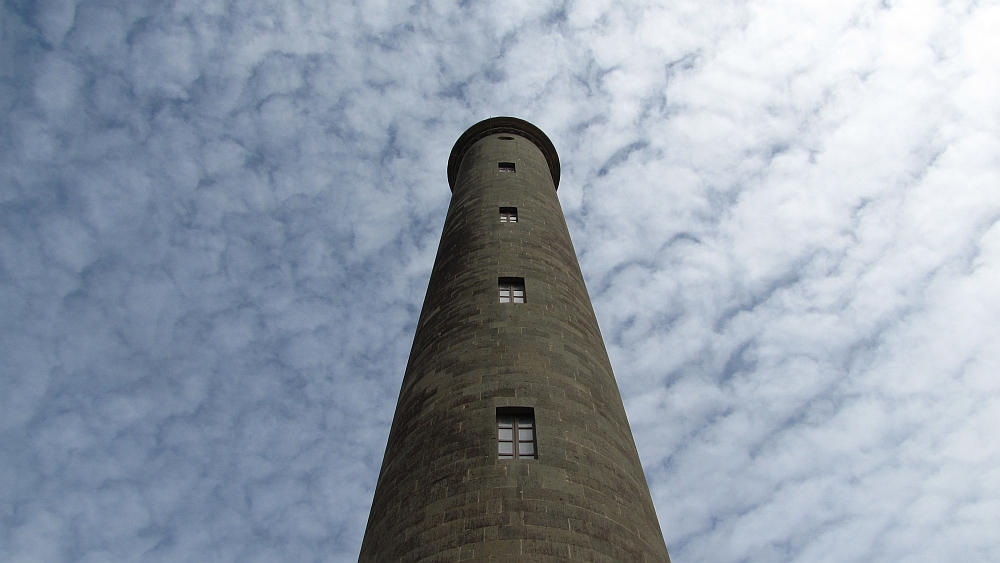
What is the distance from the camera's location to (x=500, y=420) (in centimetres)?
1600

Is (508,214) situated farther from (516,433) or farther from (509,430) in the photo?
(516,433)

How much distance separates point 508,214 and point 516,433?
36.4ft

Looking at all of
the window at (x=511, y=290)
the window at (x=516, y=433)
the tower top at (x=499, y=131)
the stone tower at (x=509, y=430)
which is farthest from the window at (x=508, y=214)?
the window at (x=516, y=433)

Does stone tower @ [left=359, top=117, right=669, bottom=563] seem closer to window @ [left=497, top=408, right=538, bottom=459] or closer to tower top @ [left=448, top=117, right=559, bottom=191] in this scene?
window @ [left=497, top=408, right=538, bottom=459]

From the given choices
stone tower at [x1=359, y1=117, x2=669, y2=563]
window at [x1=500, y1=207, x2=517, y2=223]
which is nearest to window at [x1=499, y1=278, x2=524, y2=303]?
stone tower at [x1=359, y1=117, x2=669, y2=563]

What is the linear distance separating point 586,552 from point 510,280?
30.4ft

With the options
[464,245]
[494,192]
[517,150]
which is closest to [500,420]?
[464,245]

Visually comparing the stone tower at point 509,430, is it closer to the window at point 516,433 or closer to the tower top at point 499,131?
the window at point 516,433

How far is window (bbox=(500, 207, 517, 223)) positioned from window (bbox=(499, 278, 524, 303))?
417 cm

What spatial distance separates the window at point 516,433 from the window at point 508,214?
9798mm

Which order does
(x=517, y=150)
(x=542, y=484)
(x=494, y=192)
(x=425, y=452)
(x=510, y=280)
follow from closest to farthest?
(x=542, y=484) → (x=425, y=452) → (x=510, y=280) → (x=494, y=192) → (x=517, y=150)

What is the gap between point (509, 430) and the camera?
1578 centimetres

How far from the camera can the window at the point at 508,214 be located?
24.8 m

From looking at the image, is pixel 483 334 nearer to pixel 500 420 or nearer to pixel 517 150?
pixel 500 420
